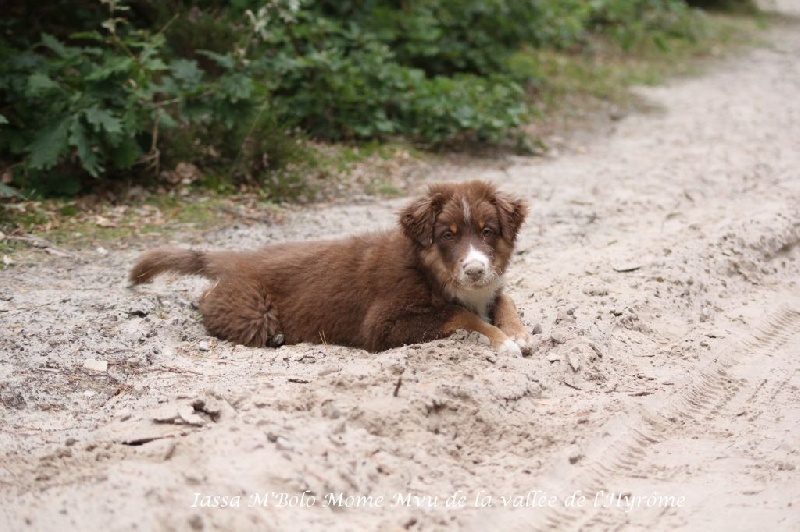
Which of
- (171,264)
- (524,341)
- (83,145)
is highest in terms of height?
(83,145)

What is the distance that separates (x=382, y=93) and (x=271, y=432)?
7.89 m

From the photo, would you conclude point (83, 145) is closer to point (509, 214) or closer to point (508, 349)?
point (509, 214)

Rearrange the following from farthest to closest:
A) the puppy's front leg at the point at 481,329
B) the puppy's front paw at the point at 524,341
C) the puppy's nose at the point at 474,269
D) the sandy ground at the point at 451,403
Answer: the puppy's front paw at the point at 524,341 → the puppy's front leg at the point at 481,329 → the puppy's nose at the point at 474,269 → the sandy ground at the point at 451,403

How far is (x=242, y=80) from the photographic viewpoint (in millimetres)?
9445

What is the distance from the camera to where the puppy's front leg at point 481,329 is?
6023 mm

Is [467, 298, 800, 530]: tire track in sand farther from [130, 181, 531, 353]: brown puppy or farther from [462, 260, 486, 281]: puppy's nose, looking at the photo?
[462, 260, 486, 281]: puppy's nose

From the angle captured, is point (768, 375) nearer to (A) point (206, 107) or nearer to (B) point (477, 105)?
(A) point (206, 107)

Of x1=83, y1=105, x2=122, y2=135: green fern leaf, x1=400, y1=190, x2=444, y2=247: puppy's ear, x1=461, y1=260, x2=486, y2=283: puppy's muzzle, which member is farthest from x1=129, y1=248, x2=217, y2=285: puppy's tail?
x1=461, y1=260, x2=486, y2=283: puppy's muzzle

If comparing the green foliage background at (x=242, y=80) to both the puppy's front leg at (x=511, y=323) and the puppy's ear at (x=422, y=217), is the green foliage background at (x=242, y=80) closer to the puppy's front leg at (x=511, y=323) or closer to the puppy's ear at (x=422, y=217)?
the puppy's ear at (x=422, y=217)

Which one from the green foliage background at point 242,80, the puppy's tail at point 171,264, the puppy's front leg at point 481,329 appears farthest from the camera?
the green foliage background at point 242,80

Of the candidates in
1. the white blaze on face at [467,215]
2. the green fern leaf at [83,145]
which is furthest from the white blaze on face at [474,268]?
the green fern leaf at [83,145]

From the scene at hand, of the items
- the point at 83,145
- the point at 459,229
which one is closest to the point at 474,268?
the point at 459,229

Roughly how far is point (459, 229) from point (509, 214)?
398 millimetres

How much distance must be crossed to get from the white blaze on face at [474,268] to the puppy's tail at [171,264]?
2196 millimetres
